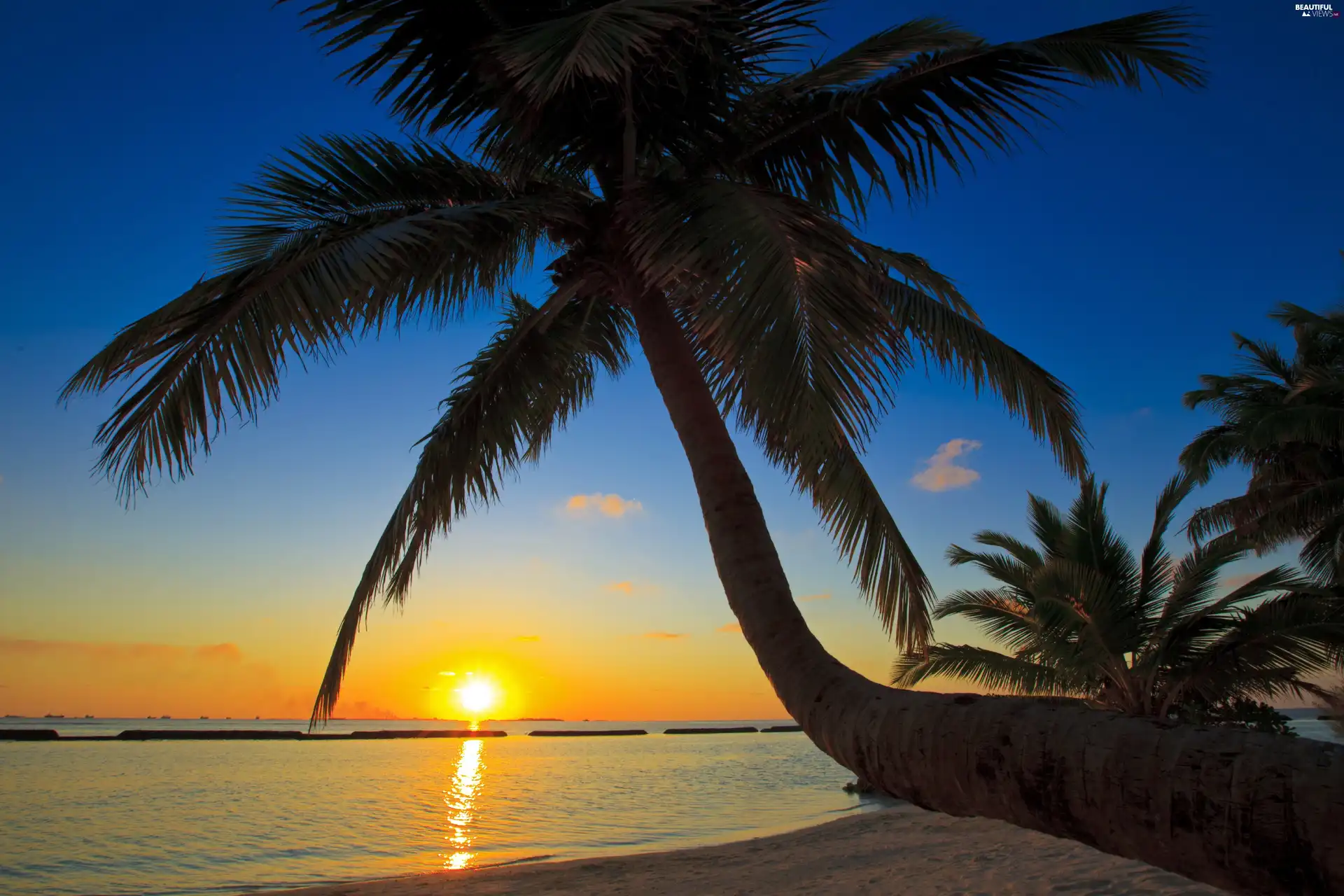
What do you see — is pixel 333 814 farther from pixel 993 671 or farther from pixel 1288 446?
pixel 1288 446

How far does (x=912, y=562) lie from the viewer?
17.6ft

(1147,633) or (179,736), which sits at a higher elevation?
(1147,633)

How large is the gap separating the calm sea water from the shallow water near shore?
6cm

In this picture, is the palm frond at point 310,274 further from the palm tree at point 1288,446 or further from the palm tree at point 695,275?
the palm tree at point 1288,446

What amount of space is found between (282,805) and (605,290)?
1868cm

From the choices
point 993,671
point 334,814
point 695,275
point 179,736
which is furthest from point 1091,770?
point 179,736

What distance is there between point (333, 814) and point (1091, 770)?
19.1 meters

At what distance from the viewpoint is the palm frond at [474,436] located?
5.48 m

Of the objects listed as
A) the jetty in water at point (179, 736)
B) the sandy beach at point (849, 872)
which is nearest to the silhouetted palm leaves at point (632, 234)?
the sandy beach at point (849, 872)

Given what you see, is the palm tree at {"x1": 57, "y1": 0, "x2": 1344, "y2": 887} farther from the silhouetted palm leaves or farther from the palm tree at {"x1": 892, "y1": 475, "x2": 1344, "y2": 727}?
the palm tree at {"x1": 892, "y1": 475, "x2": 1344, "y2": 727}

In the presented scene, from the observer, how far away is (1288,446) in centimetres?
1731

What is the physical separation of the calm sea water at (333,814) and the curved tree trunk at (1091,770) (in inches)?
406

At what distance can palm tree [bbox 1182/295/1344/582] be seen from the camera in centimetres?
1467

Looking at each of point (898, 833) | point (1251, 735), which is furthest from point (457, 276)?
point (898, 833)
